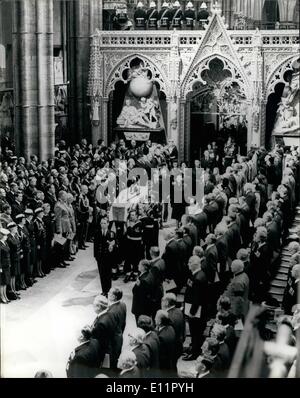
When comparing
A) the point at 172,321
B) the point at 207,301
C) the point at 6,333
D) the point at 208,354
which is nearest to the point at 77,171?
the point at 6,333

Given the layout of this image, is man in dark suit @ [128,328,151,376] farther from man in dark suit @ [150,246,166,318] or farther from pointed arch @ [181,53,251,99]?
pointed arch @ [181,53,251,99]

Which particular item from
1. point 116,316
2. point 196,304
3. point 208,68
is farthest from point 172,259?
point 208,68

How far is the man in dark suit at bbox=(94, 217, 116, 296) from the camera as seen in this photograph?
1423cm

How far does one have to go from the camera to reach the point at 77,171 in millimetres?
19875

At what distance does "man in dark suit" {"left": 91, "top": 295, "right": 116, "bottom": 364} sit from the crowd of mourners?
0.02 m

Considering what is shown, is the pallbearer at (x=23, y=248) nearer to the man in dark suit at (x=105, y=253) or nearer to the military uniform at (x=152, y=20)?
the man in dark suit at (x=105, y=253)

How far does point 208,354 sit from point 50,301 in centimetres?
619

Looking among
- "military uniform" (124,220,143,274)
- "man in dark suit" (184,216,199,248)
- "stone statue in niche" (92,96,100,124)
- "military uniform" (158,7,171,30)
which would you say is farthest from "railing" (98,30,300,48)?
"man in dark suit" (184,216,199,248)

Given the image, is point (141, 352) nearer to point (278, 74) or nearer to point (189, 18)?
point (278, 74)

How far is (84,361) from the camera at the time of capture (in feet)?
30.7

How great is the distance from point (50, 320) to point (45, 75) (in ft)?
40.7

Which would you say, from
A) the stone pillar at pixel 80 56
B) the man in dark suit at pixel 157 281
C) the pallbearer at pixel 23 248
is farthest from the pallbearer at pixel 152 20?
the man in dark suit at pixel 157 281

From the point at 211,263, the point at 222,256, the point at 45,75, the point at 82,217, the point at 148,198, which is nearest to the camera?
the point at 211,263
